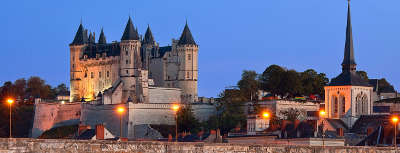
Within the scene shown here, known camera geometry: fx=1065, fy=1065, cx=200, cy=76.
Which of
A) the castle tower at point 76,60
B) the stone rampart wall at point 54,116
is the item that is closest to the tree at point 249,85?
the stone rampart wall at point 54,116

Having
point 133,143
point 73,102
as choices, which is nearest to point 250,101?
point 73,102

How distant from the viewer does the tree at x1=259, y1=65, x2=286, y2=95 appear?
126 m

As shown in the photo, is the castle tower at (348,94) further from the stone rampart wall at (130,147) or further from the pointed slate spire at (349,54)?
the stone rampart wall at (130,147)

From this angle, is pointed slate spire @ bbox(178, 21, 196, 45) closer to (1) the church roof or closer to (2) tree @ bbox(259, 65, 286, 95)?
(2) tree @ bbox(259, 65, 286, 95)

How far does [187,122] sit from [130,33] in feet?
66.8

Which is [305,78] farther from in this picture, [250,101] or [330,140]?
[330,140]

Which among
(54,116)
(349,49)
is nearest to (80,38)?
(54,116)

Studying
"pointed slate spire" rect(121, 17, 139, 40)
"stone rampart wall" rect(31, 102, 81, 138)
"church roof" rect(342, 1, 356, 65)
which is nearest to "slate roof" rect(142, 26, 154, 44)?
"pointed slate spire" rect(121, 17, 139, 40)

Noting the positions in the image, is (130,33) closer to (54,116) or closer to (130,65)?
(130,65)

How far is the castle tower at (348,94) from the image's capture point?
4296 inches

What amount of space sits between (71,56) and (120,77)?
54.3 feet

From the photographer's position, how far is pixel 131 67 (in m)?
127

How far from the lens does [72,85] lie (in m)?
138

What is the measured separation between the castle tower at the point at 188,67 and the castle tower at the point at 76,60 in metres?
14.4
